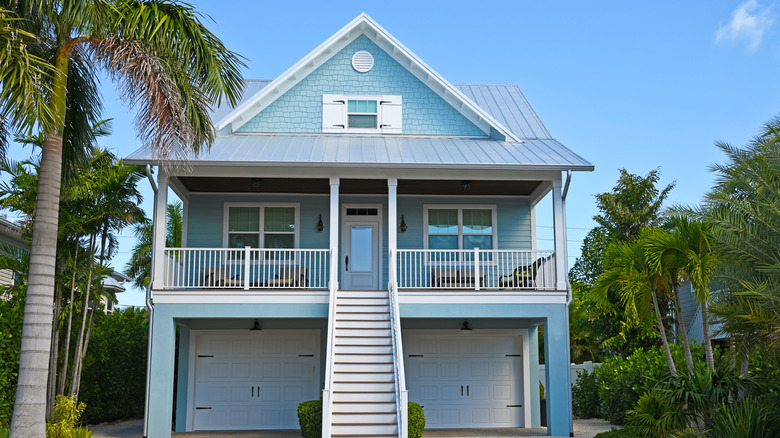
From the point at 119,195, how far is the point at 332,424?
7.29 m

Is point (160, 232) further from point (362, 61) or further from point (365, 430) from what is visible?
point (362, 61)

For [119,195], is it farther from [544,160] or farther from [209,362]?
[544,160]

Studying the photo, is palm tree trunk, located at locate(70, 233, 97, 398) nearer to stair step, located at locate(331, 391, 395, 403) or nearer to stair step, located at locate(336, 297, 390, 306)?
stair step, located at locate(336, 297, 390, 306)

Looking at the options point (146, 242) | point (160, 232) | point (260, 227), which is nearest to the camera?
point (160, 232)

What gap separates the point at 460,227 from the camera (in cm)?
1838

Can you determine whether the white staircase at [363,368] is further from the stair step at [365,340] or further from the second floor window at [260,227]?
the second floor window at [260,227]

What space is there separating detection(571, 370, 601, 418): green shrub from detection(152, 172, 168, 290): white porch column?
37.1 ft


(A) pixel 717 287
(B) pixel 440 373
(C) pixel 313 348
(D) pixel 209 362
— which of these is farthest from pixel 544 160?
(D) pixel 209 362

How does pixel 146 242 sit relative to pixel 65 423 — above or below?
above

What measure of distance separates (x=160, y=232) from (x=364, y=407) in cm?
557

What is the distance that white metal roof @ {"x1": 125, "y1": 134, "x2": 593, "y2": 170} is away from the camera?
50.0 ft

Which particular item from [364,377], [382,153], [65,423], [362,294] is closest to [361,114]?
[382,153]

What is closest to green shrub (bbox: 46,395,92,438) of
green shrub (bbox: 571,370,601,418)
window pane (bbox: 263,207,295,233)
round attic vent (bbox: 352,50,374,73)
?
window pane (bbox: 263,207,295,233)

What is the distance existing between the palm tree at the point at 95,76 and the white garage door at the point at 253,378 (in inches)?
260
